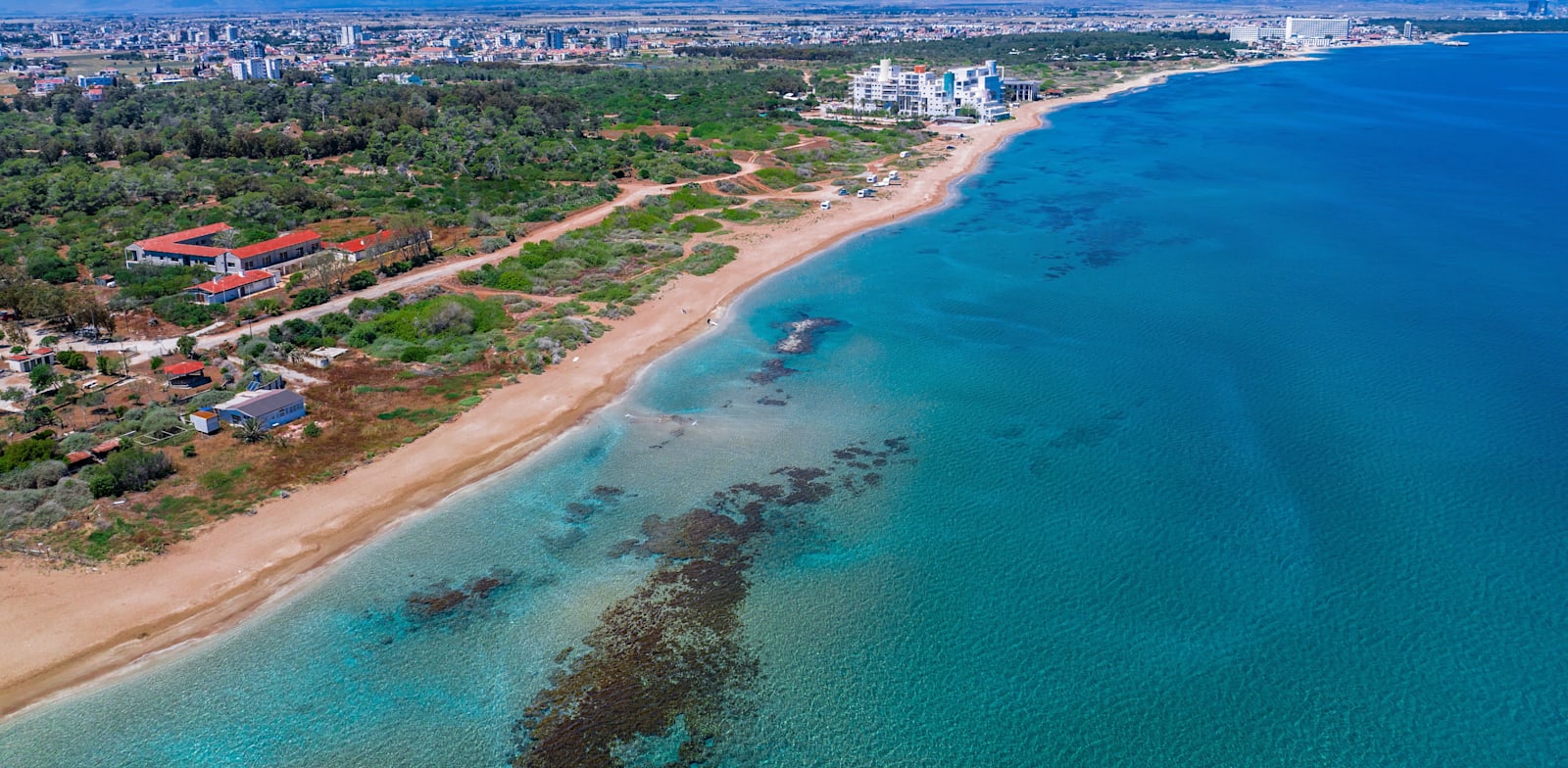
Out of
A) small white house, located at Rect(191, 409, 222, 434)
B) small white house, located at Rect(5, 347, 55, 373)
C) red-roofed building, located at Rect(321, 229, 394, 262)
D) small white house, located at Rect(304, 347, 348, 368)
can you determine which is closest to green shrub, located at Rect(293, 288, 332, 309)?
red-roofed building, located at Rect(321, 229, 394, 262)

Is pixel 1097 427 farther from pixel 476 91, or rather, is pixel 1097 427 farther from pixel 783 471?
pixel 476 91

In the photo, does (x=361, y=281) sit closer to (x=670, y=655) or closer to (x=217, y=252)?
(x=217, y=252)

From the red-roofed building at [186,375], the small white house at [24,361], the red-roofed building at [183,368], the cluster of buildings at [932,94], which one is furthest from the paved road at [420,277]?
the cluster of buildings at [932,94]

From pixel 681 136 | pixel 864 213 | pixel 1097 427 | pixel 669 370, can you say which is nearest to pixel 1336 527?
pixel 1097 427

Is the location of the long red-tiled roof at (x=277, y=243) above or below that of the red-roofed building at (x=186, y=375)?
above

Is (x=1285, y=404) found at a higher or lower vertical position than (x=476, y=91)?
lower

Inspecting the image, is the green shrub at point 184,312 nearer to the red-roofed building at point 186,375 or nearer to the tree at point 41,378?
the red-roofed building at point 186,375
